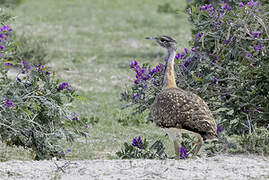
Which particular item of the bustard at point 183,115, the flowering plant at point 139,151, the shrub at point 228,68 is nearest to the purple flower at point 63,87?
the shrub at point 228,68

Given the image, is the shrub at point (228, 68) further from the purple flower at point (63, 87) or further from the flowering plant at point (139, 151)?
the purple flower at point (63, 87)

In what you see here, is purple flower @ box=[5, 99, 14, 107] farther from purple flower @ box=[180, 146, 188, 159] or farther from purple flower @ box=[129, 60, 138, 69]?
purple flower @ box=[180, 146, 188, 159]

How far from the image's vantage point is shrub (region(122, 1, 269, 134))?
6.54 meters

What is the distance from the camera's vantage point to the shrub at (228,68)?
654cm

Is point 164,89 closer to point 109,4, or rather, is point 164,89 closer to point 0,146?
point 0,146

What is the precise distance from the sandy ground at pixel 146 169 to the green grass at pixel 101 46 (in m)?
1.79

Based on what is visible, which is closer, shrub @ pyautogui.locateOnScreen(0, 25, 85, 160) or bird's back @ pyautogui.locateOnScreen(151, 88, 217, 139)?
bird's back @ pyautogui.locateOnScreen(151, 88, 217, 139)

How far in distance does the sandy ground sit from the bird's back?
1.11 ft

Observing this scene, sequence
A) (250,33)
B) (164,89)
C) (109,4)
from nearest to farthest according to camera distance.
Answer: (164,89)
(250,33)
(109,4)

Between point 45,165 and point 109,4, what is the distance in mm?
26192

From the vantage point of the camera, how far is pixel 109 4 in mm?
31078

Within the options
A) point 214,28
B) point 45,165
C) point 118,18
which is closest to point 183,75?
point 214,28

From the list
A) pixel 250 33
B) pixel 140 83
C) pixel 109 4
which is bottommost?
pixel 109 4

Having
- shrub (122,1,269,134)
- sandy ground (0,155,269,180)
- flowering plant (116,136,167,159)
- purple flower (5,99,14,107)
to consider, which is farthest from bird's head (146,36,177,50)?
purple flower (5,99,14,107)
